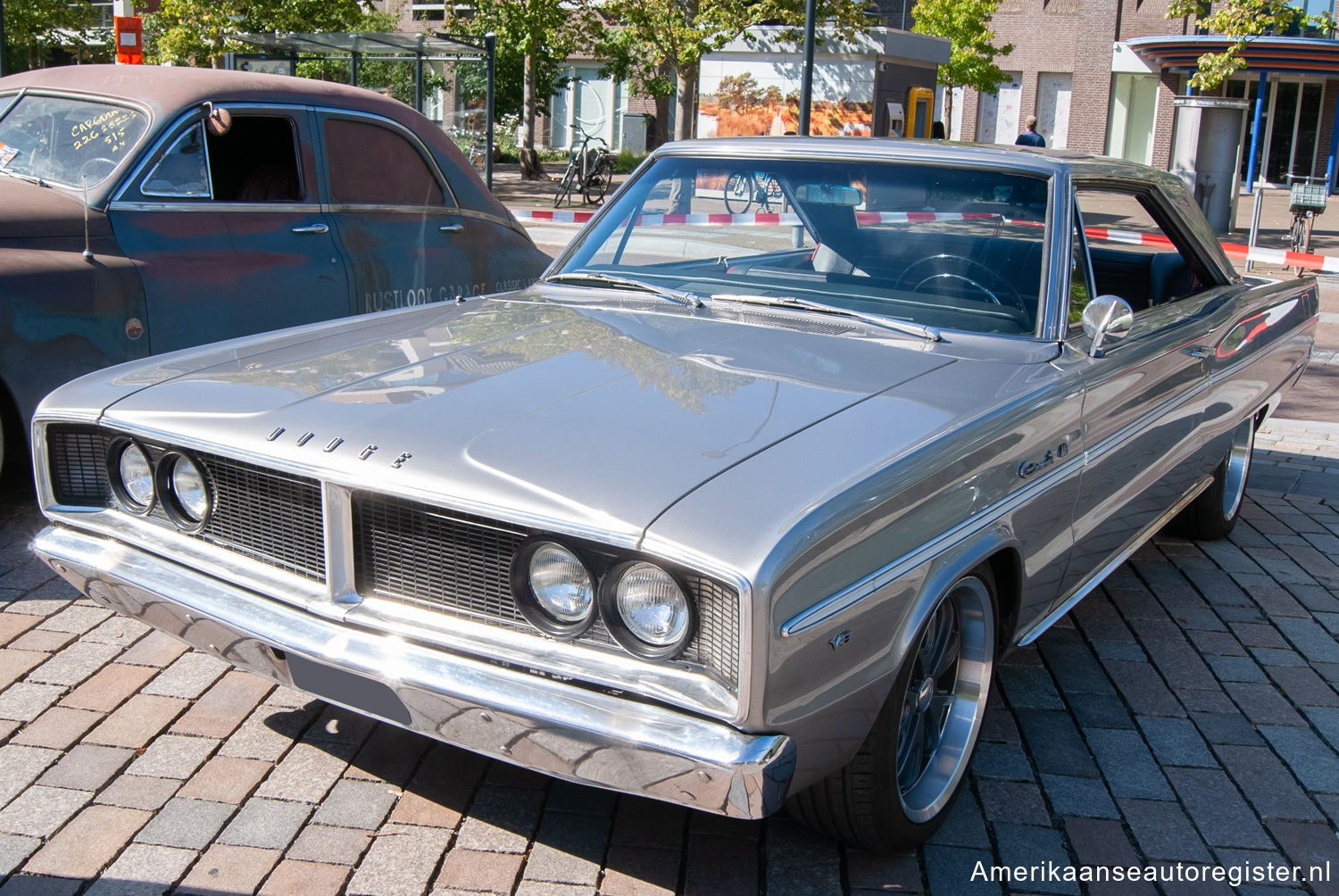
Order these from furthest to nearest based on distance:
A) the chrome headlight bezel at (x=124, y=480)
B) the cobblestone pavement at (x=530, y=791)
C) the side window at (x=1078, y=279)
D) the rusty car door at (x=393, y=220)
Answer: the rusty car door at (x=393, y=220)
the side window at (x=1078, y=279)
the chrome headlight bezel at (x=124, y=480)
the cobblestone pavement at (x=530, y=791)

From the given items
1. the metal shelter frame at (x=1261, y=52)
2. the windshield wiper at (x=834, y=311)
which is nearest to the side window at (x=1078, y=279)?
the windshield wiper at (x=834, y=311)

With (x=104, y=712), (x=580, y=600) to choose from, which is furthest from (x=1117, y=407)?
(x=104, y=712)

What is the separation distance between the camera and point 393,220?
590 cm

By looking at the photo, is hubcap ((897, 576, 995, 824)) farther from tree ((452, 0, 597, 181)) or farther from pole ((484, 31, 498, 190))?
tree ((452, 0, 597, 181))

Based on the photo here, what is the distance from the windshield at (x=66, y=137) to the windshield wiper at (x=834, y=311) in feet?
9.46

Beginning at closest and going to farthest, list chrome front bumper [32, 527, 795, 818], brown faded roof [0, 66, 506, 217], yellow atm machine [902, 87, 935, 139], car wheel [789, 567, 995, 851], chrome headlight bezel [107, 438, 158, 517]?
chrome front bumper [32, 527, 795, 818], car wheel [789, 567, 995, 851], chrome headlight bezel [107, 438, 158, 517], brown faded roof [0, 66, 506, 217], yellow atm machine [902, 87, 935, 139]

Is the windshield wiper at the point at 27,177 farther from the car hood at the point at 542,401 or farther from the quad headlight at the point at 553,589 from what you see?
the quad headlight at the point at 553,589

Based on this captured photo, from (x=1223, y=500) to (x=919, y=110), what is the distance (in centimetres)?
1816

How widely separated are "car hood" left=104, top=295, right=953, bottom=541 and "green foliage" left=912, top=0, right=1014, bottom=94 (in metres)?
26.3

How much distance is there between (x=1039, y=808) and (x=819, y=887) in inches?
27.3

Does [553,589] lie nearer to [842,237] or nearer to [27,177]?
[842,237]

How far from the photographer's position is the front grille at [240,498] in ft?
8.79

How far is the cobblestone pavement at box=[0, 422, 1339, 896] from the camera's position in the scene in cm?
271

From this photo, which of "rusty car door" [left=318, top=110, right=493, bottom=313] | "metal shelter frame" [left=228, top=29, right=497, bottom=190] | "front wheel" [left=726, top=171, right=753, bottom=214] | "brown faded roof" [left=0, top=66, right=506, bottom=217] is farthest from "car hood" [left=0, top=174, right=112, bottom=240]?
"metal shelter frame" [left=228, top=29, right=497, bottom=190]
